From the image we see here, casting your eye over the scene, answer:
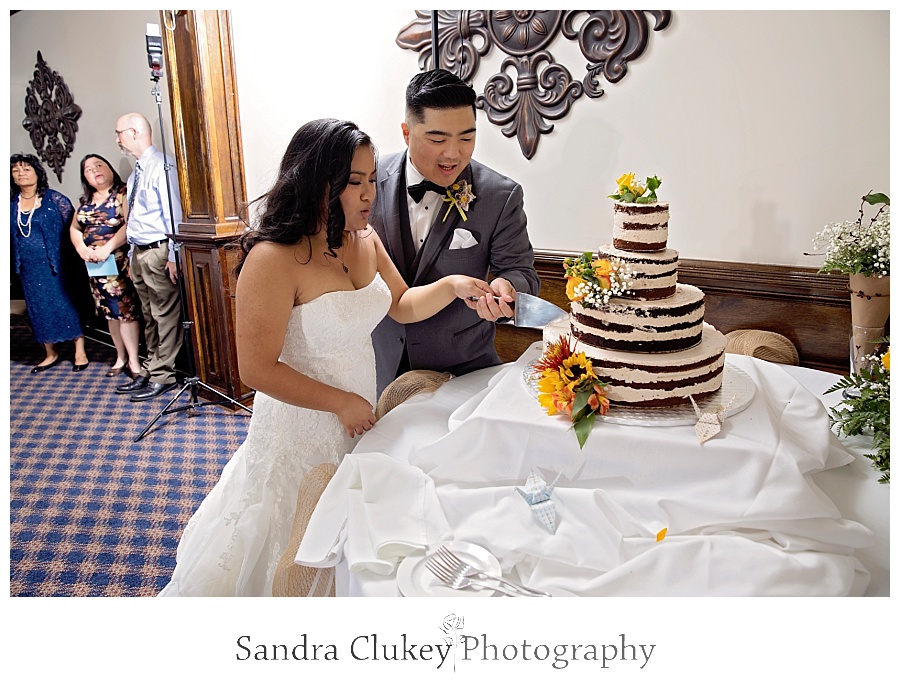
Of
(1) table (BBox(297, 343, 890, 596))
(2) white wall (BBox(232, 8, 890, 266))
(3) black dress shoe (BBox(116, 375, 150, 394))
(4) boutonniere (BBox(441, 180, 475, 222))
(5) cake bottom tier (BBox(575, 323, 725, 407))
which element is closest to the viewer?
(1) table (BBox(297, 343, 890, 596))

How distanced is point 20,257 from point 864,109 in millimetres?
4536

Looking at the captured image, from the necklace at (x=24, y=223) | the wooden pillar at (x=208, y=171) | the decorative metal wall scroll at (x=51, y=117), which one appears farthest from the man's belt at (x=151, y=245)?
the decorative metal wall scroll at (x=51, y=117)

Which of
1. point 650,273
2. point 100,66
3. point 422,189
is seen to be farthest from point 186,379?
point 650,273

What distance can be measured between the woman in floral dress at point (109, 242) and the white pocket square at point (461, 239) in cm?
294

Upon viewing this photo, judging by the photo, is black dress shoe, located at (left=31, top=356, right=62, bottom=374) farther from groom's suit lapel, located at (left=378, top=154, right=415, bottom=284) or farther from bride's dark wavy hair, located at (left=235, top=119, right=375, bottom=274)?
bride's dark wavy hair, located at (left=235, top=119, right=375, bottom=274)

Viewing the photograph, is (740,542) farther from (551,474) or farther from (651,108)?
(651,108)

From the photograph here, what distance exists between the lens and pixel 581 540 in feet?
3.28

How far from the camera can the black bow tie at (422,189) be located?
1.79 metres

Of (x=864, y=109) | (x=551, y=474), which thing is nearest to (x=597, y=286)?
(x=551, y=474)

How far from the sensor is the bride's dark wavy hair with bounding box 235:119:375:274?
1.31 metres

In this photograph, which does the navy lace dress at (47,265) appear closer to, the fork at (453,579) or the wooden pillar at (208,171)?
the wooden pillar at (208,171)

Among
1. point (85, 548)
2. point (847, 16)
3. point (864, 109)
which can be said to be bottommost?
point (85, 548)

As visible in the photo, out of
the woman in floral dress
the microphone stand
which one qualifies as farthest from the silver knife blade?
the woman in floral dress

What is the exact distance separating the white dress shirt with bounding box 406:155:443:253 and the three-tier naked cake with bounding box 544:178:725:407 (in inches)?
28.7
